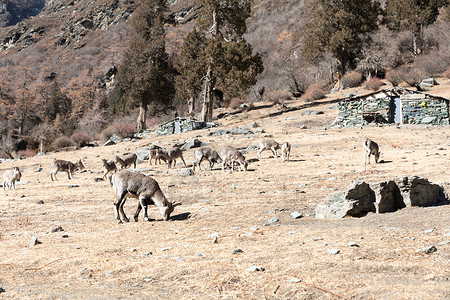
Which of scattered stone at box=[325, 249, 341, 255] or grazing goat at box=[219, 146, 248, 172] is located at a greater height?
grazing goat at box=[219, 146, 248, 172]

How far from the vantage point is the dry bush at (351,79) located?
51.5 metres

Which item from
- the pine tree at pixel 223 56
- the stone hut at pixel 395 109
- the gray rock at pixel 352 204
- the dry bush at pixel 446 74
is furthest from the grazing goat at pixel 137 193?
the dry bush at pixel 446 74

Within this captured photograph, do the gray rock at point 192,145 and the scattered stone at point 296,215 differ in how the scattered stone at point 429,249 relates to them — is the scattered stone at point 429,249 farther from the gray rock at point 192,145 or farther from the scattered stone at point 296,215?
the gray rock at point 192,145

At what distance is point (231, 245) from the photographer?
23.4ft

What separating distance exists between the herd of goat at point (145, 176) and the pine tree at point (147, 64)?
86.5 ft

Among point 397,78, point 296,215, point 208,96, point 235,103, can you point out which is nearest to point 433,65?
point 397,78

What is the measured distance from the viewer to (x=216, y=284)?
5.14 m

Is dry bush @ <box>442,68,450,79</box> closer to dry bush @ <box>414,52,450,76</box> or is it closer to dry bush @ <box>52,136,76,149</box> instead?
dry bush @ <box>414,52,450,76</box>

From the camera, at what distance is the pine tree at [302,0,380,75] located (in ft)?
162

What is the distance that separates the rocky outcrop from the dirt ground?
31cm

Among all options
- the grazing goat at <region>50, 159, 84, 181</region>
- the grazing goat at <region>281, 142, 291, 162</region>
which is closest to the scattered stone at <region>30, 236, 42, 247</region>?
the grazing goat at <region>281, 142, 291, 162</region>

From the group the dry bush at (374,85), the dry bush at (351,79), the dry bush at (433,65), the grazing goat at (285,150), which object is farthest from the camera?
the dry bush at (351,79)

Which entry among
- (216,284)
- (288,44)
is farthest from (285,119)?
(288,44)

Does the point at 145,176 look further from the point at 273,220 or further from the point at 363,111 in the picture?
the point at 363,111
